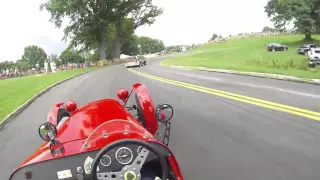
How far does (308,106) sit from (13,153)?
7.70 m

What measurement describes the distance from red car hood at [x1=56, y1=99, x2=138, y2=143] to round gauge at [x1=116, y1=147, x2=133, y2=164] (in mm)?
690

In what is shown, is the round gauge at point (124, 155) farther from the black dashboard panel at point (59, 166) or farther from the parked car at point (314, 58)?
the parked car at point (314, 58)

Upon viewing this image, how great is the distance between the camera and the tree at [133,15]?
68.2 meters

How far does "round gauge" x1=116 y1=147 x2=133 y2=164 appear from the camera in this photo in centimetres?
331

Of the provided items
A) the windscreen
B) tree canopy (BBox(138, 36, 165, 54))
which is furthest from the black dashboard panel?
tree canopy (BBox(138, 36, 165, 54))

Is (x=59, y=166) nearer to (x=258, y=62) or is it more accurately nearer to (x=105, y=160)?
(x=105, y=160)

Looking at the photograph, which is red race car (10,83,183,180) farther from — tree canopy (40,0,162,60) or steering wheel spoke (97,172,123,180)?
tree canopy (40,0,162,60)

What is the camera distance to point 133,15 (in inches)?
3014

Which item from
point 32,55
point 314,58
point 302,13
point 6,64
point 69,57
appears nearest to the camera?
point 314,58

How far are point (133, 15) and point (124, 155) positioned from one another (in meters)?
75.2

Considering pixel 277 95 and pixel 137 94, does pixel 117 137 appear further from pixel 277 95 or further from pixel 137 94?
pixel 277 95

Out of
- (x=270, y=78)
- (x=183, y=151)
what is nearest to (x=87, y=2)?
(x=270, y=78)

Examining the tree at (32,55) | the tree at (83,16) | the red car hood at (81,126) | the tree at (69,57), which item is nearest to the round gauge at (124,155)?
the red car hood at (81,126)

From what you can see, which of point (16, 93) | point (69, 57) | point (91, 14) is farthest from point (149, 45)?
point (16, 93)
